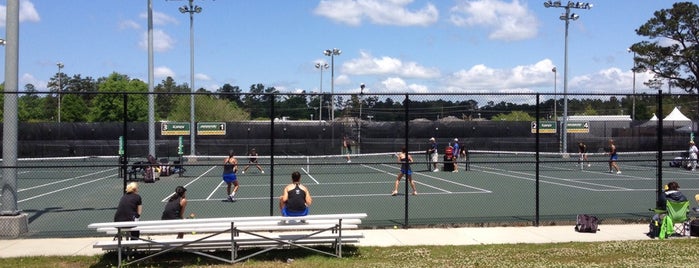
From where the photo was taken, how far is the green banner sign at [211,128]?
18.8 metres

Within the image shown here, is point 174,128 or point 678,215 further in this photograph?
point 174,128

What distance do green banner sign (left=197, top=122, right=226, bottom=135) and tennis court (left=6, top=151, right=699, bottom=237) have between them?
2.07m

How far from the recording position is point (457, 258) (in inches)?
399

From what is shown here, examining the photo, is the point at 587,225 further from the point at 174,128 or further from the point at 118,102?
the point at 118,102

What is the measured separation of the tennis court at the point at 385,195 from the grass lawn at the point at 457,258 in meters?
2.11

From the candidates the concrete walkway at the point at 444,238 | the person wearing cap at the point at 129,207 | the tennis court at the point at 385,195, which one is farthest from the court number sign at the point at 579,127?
the person wearing cap at the point at 129,207

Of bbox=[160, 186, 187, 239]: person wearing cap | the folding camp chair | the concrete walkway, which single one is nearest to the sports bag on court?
the concrete walkway

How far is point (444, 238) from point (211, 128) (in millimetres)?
9865

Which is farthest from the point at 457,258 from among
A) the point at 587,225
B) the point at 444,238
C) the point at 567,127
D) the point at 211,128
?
the point at 567,127

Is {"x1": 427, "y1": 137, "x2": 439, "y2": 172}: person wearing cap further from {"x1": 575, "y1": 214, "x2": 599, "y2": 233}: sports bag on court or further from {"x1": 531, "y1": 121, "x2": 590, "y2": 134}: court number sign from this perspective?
{"x1": 575, "y1": 214, "x2": 599, "y2": 233}: sports bag on court

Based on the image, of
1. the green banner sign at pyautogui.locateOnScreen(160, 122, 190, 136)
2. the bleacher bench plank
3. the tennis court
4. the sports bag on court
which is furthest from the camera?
the green banner sign at pyautogui.locateOnScreen(160, 122, 190, 136)

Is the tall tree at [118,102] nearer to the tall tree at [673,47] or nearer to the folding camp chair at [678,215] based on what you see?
the folding camp chair at [678,215]

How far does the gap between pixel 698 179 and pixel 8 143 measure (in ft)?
83.6

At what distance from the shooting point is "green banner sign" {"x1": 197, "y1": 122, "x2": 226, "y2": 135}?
61.6 ft
